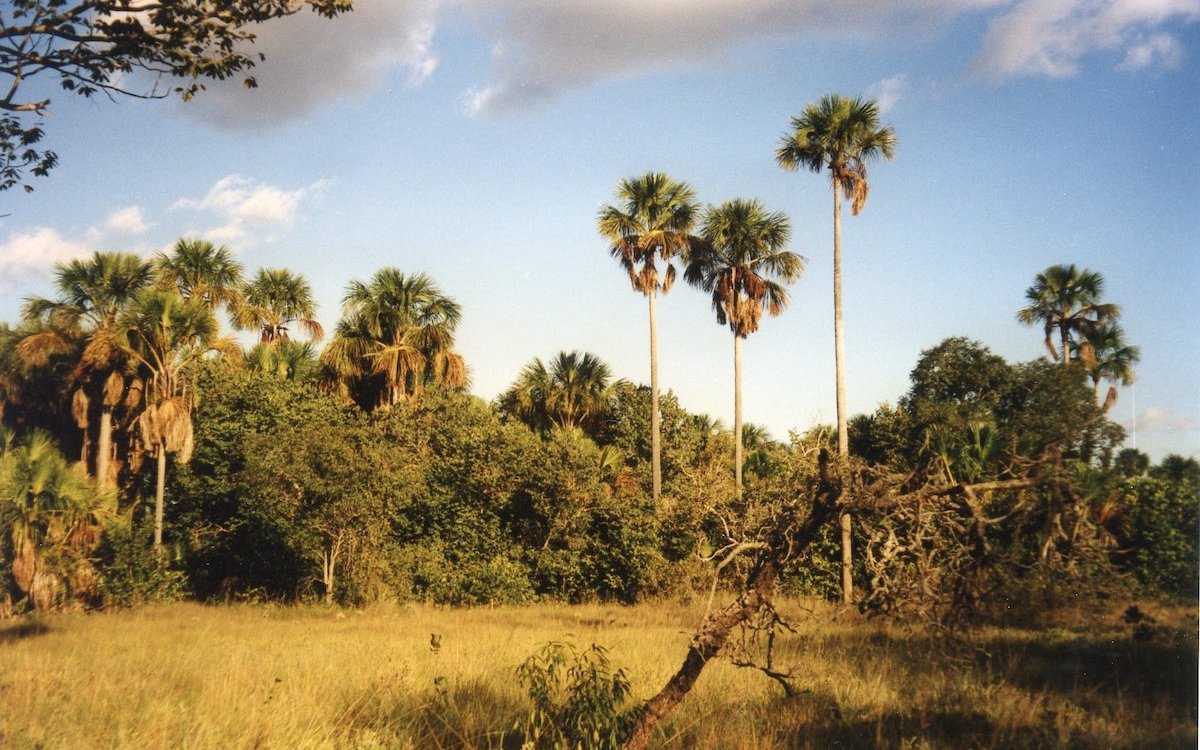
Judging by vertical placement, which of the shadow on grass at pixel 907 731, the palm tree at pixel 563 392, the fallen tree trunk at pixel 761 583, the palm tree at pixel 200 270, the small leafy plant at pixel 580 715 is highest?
the palm tree at pixel 200 270

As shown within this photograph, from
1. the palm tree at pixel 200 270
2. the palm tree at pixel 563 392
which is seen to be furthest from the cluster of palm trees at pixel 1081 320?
the palm tree at pixel 200 270

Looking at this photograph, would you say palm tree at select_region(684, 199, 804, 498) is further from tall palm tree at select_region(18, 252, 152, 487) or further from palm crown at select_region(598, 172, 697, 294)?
tall palm tree at select_region(18, 252, 152, 487)

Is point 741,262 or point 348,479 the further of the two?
point 741,262

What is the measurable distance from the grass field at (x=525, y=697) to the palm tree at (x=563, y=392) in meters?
17.2

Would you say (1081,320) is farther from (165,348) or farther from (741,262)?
(165,348)

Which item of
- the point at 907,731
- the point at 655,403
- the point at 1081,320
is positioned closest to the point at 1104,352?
the point at 1081,320

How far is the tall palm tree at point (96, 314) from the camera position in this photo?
71.4 ft

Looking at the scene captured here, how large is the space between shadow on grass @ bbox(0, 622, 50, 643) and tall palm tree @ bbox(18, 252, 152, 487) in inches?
257

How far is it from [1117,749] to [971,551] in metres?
2.89

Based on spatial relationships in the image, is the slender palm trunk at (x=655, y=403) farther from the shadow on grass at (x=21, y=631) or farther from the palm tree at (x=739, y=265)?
the shadow on grass at (x=21, y=631)

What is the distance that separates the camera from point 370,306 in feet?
92.0

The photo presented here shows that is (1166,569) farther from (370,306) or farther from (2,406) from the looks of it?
(2,406)

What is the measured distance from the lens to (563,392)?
3025cm

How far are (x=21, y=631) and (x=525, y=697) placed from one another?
37.9 ft
